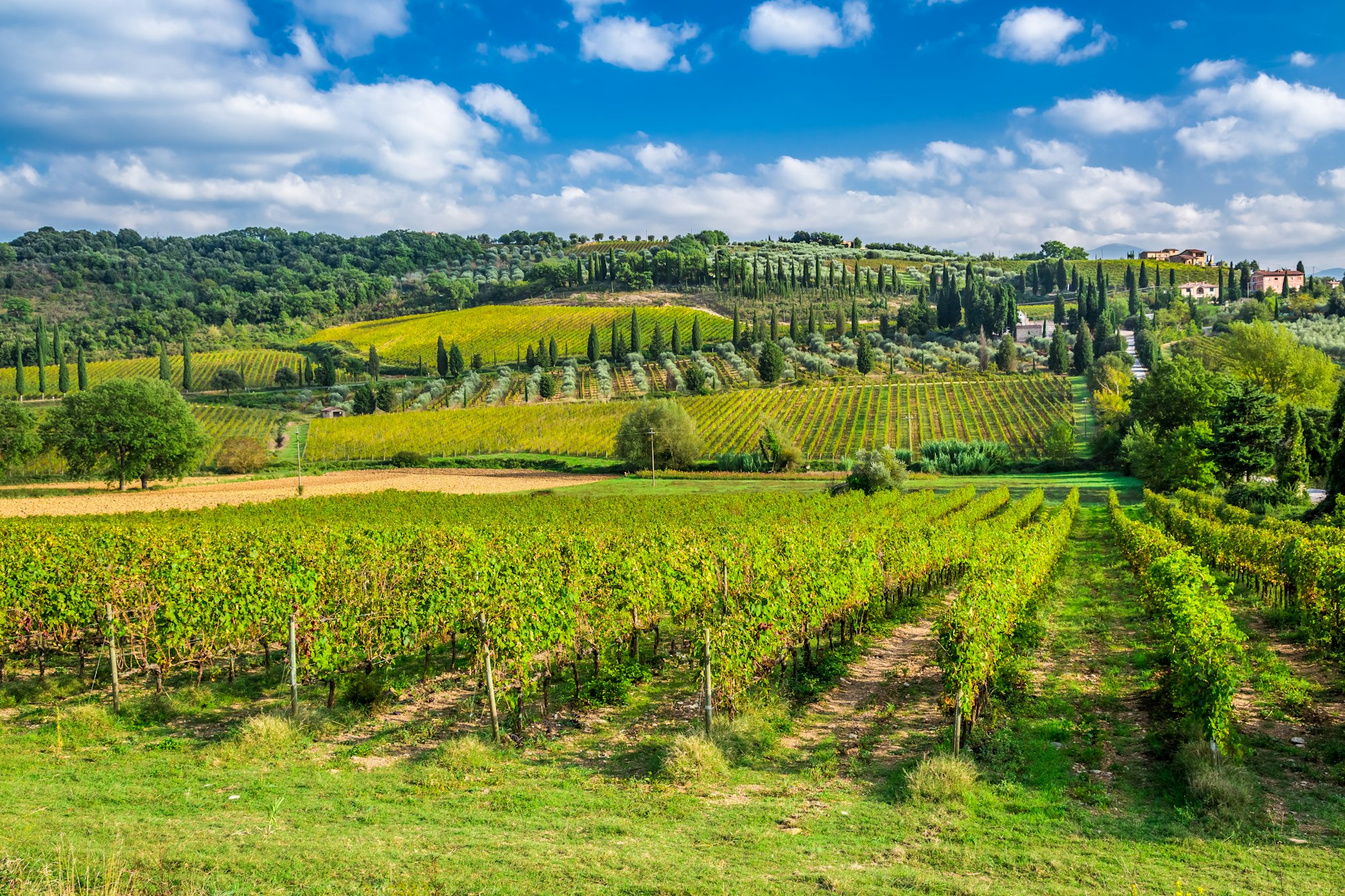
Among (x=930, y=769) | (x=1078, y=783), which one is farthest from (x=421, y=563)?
(x=1078, y=783)

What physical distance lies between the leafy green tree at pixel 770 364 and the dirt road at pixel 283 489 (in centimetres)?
5137

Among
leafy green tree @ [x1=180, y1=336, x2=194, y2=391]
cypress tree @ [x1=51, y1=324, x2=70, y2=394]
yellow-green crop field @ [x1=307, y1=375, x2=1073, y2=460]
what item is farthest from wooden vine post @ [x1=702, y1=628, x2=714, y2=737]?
leafy green tree @ [x1=180, y1=336, x2=194, y2=391]

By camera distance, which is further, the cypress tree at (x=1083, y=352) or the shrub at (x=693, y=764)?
the cypress tree at (x=1083, y=352)

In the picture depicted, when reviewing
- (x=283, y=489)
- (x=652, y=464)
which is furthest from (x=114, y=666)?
(x=652, y=464)

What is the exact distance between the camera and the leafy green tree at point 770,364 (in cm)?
12238

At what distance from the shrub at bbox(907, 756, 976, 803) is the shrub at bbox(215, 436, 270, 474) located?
8434 centimetres

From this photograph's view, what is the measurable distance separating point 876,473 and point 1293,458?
28.0m

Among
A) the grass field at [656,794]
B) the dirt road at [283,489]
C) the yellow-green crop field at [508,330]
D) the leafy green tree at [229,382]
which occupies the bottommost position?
the dirt road at [283,489]

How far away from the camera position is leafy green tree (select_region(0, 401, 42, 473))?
67.9 meters

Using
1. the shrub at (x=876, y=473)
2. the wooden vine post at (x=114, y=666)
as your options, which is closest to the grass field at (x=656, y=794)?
the wooden vine post at (x=114, y=666)

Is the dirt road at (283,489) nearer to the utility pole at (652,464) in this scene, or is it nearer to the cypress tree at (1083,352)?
the utility pole at (652,464)

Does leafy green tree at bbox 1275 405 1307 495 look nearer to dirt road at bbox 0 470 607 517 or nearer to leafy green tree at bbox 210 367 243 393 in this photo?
dirt road at bbox 0 470 607 517

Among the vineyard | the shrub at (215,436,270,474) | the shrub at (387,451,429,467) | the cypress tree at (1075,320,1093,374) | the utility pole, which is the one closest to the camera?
the vineyard

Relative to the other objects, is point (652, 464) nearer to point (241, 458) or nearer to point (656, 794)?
point (241, 458)
